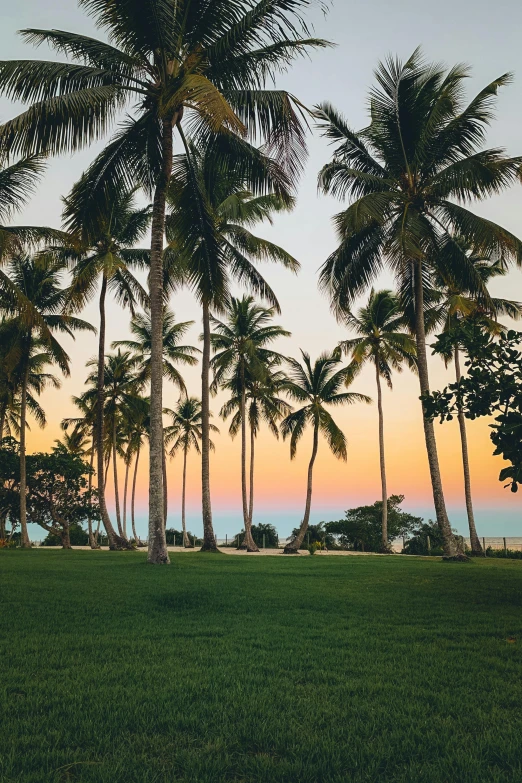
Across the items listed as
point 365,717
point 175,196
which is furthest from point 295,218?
point 365,717

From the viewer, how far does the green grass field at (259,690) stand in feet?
8.64

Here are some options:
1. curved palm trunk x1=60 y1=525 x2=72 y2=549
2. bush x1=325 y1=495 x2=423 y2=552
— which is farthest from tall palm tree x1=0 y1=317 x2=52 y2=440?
bush x1=325 y1=495 x2=423 y2=552

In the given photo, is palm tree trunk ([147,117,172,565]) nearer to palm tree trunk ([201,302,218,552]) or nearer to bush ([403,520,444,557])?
palm tree trunk ([201,302,218,552])

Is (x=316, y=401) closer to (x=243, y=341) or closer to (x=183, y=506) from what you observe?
(x=243, y=341)

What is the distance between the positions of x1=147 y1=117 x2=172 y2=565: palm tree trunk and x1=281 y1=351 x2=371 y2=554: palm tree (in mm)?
16895

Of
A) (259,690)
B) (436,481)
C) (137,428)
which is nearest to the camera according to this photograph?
(259,690)

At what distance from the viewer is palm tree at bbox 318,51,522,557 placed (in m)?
15.8

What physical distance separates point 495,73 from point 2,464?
89.1 ft

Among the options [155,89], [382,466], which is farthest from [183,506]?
[155,89]

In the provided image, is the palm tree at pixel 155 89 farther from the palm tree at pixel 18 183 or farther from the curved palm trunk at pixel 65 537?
the curved palm trunk at pixel 65 537

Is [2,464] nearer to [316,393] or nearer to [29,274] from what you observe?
[29,274]

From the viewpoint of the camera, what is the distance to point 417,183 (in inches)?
688

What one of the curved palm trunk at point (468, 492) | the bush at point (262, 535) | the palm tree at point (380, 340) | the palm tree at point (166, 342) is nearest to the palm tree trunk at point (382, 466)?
the palm tree at point (380, 340)

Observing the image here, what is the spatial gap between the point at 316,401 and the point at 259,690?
27.3m
